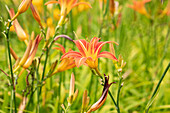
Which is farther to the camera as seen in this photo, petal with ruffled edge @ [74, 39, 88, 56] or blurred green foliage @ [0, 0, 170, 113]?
blurred green foliage @ [0, 0, 170, 113]

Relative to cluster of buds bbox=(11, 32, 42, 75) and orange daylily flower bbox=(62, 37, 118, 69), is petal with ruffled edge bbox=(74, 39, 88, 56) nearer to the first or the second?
orange daylily flower bbox=(62, 37, 118, 69)

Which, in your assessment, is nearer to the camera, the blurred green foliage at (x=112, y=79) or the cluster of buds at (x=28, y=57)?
the cluster of buds at (x=28, y=57)

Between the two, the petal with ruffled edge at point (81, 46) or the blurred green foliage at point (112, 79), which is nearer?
the petal with ruffled edge at point (81, 46)

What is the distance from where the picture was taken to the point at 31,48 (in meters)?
0.85

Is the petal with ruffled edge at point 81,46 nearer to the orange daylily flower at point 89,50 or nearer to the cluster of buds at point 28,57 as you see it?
the orange daylily flower at point 89,50

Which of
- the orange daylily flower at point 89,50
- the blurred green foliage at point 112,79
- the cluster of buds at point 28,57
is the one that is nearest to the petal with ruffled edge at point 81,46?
the orange daylily flower at point 89,50

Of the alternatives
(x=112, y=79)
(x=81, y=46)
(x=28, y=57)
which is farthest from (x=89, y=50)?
(x=112, y=79)

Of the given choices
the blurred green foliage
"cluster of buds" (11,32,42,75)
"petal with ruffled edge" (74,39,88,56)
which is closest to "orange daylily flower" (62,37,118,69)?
"petal with ruffled edge" (74,39,88,56)

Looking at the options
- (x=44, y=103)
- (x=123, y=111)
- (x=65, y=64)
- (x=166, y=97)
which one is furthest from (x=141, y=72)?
(x=65, y=64)

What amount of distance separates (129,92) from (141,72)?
1.09ft

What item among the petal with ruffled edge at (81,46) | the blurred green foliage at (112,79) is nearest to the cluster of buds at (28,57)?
the petal with ruffled edge at (81,46)

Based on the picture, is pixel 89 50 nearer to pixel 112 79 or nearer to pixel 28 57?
pixel 28 57

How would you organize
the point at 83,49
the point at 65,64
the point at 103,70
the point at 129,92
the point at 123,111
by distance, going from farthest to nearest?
the point at 129,92
the point at 103,70
the point at 123,111
the point at 65,64
the point at 83,49

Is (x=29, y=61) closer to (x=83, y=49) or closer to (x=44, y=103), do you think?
(x=83, y=49)
